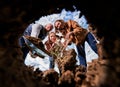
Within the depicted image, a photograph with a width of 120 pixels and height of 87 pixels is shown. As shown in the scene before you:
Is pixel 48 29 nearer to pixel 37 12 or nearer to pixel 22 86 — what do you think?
pixel 37 12

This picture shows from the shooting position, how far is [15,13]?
8.28 ft

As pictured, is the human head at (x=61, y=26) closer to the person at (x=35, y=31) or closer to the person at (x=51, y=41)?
the person at (x=51, y=41)

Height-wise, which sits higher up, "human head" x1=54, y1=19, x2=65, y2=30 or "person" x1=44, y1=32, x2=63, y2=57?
"human head" x1=54, y1=19, x2=65, y2=30

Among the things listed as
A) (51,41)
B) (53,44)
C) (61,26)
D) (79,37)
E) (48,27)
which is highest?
(48,27)

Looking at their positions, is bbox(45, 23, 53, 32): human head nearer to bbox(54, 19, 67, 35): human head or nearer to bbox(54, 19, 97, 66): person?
bbox(54, 19, 67, 35): human head

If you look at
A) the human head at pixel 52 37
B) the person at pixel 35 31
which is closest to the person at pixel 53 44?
the human head at pixel 52 37

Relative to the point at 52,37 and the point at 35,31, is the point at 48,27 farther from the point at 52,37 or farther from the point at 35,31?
the point at 35,31

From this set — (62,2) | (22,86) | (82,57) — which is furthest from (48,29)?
(22,86)

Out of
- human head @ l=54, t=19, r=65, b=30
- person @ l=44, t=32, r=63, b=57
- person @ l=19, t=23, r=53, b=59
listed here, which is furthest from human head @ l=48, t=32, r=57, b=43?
human head @ l=54, t=19, r=65, b=30

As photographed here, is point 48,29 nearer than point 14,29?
No

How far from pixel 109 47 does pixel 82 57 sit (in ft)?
12.8

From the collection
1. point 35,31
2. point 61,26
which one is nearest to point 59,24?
point 61,26

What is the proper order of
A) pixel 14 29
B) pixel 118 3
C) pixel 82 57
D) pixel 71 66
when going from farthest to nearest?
pixel 82 57
pixel 71 66
pixel 14 29
pixel 118 3

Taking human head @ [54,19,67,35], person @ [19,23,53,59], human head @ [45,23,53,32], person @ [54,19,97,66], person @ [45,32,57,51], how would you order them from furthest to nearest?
human head @ [45,23,53,32]
person @ [45,32,57,51]
human head @ [54,19,67,35]
person @ [19,23,53,59]
person @ [54,19,97,66]
